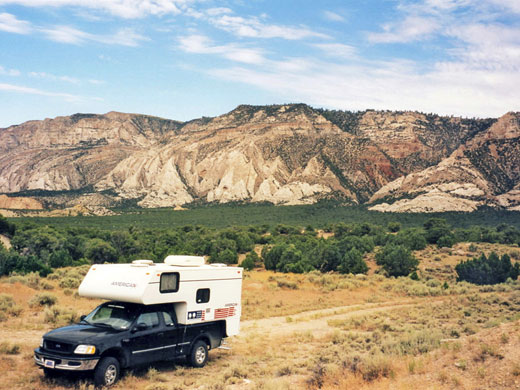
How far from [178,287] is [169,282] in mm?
284

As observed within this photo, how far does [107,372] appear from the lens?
10.0 m

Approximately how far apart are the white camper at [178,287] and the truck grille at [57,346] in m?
1.64

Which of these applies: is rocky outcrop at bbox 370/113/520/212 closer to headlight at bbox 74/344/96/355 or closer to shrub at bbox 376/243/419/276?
shrub at bbox 376/243/419/276

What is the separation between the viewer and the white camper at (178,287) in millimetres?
11109

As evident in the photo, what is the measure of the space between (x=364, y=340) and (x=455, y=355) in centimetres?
588

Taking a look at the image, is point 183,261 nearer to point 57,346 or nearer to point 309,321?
point 57,346

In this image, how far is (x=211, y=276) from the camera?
12.8 meters

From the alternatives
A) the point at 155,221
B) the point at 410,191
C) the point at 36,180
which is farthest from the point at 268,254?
the point at 36,180

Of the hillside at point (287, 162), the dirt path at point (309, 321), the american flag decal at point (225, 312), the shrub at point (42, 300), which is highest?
the hillside at point (287, 162)

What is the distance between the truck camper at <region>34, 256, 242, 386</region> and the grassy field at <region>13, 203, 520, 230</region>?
67.3 meters

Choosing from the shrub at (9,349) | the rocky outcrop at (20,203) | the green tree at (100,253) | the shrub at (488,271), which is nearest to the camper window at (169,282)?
the shrub at (9,349)

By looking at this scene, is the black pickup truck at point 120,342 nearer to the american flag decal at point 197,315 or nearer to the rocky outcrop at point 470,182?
the american flag decal at point 197,315

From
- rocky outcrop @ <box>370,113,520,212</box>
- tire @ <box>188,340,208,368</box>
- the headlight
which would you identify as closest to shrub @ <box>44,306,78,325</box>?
tire @ <box>188,340,208,368</box>

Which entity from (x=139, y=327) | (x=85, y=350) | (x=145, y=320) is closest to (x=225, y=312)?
(x=145, y=320)
